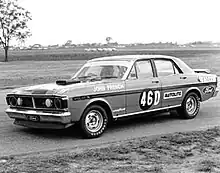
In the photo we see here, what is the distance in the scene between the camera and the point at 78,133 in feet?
26.5

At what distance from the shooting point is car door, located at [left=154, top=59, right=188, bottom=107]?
29.6ft

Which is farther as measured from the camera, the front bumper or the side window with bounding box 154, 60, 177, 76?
the side window with bounding box 154, 60, 177, 76

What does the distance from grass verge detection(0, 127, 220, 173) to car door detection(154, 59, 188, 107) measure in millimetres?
2007

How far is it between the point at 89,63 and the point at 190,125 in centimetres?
263

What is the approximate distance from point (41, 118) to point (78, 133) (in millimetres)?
943

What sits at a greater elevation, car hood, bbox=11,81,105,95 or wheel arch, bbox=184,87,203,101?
car hood, bbox=11,81,105,95

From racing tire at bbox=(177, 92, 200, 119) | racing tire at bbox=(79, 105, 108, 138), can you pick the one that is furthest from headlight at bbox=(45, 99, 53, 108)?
racing tire at bbox=(177, 92, 200, 119)

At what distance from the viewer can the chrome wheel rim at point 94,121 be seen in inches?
301

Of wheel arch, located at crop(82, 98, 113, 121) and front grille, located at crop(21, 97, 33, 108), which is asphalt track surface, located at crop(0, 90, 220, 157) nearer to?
wheel arch, located at crop(82, 98, 113, 121)

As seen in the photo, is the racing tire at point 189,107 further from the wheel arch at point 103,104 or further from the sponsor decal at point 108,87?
the wheel arch at point 103,104

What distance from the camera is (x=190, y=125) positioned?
350 inches

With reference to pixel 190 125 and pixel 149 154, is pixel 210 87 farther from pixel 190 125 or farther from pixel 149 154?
pixel 149 154

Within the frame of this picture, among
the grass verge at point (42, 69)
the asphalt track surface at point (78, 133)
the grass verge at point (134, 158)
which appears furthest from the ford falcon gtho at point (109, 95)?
the grass verge at point (42, 69)

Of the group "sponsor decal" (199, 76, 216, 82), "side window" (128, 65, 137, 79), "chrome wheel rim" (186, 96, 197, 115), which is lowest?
"chrome wheel rim" (186, 96, 197, 115)
